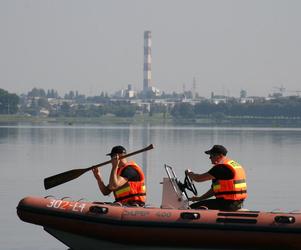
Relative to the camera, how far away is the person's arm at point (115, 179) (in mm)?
18766

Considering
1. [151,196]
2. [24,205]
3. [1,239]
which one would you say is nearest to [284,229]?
[24,205]

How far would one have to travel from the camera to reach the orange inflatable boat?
17406 millimetres

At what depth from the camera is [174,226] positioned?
17.8 meters

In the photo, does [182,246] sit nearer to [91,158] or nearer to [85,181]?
[85,181]

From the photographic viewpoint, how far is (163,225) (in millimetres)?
17875

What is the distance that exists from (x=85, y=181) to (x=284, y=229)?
15116 mm

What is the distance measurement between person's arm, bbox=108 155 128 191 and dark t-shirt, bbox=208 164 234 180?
1572mm

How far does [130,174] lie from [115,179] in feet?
0.82

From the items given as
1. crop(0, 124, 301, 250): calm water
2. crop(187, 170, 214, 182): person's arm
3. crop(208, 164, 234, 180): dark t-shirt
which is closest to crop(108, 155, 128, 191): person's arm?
crop(187, 170, 214, 182): person's arm

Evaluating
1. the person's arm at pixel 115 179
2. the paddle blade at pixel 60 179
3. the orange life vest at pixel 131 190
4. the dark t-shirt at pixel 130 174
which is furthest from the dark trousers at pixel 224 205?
the paddle blade at pixel 60 179

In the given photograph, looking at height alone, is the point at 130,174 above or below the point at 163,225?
above

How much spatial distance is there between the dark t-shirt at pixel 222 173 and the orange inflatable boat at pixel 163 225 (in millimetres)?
551

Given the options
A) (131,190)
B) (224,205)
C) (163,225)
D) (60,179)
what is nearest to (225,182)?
(224,205)

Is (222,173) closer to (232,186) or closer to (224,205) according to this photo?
(232,186)
